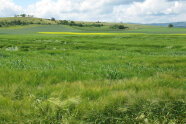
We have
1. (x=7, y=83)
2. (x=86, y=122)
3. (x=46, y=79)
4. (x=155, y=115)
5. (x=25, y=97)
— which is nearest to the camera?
(x=86, y=122)

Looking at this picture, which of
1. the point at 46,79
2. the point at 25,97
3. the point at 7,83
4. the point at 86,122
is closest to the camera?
the point at 86,122

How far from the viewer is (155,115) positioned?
330 cm

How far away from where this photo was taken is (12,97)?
383 cm

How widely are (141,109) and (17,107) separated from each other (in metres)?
2.40

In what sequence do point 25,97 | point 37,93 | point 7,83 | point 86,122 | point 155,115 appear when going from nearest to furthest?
point 86,122 < point 155,115 < point 25,97 < point 37,93 < point 7,83

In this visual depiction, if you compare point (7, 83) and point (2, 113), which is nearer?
point (2, 113)

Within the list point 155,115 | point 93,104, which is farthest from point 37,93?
point 155,115

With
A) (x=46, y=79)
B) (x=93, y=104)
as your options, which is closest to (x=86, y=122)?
(x=93, y=104)

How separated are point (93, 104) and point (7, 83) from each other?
243cm

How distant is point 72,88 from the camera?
4.25 meters

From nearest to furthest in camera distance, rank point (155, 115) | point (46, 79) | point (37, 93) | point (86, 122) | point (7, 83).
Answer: point (86, 122)
point (155, 115)
point (37, 93)
point (7, 83)
point (46, 79)

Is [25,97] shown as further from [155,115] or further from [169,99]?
[169,99]

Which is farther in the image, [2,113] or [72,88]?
[72,88]

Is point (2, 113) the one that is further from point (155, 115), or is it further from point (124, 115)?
point (155, 115)
